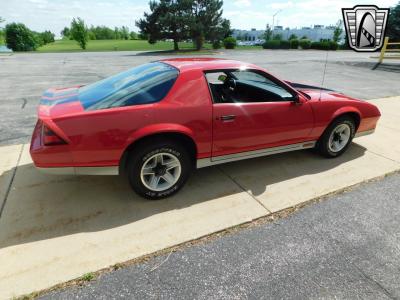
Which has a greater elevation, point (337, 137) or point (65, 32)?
point (65, 32)

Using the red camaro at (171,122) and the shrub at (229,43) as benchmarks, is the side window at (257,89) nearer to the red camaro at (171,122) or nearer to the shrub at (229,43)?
the red camaro at (171,122)

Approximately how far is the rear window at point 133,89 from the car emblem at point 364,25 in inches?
122

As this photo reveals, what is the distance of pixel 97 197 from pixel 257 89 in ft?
8.04

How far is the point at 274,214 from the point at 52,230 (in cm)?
222

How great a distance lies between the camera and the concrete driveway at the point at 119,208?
2.37 meters

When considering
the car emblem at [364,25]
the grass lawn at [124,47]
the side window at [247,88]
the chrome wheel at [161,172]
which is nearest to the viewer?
the chrome wheel at [161,172]

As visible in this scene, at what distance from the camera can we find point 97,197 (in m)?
3.22

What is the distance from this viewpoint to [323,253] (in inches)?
99.5

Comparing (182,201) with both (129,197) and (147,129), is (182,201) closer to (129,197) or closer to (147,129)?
(129,197)

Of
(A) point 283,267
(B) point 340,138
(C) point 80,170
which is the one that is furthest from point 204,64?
(B) point 340,138

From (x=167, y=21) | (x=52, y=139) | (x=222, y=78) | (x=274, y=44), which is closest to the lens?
(x=52, y=139)

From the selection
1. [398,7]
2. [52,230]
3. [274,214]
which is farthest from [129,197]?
[398,7]

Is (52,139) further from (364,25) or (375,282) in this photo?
(364,25)

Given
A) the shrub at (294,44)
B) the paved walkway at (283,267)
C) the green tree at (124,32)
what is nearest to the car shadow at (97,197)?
the paved walkway at (283,267)
